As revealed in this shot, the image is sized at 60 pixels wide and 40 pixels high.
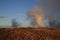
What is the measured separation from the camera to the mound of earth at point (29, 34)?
393 cm

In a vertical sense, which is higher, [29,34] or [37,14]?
[37,14]

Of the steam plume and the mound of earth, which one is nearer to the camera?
the mound of earth

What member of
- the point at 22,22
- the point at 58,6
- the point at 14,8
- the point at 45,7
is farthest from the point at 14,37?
the point at 58,6

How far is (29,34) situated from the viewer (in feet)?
13.2

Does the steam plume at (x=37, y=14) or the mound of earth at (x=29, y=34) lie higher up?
the steam plume at (x=37, y=14)

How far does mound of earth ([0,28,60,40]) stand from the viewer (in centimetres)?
393

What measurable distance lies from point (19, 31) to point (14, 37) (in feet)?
0.62

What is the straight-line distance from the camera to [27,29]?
4055 millimetres

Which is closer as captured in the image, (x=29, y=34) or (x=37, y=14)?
(x=29, y=34)

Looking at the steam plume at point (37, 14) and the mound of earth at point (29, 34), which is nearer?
the mound of earth at point (29, 34)

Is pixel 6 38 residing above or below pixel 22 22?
below

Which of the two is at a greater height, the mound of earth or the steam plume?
the steam plume

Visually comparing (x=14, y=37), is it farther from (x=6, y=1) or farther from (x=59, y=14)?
(x=59, y=14)

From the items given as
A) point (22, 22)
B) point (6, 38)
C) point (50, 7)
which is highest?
point (50, 7)
